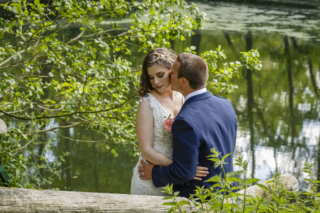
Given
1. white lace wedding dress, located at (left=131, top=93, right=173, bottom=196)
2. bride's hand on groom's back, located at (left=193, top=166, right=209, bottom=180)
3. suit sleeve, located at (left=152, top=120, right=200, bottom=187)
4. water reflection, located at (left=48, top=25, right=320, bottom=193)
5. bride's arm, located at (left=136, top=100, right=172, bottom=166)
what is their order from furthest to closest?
water reflection, located at (left=48, top=25, right=320, bottom=193) → white lace wedding dress, located at (left=131, top=93, right=173, bottom=196) → bride's arm, located at (left=136, top=100, right=172, bottom=166) → bride's hand on groom's back, located at (left=193, top=166, right=209, bottom=180) → suit sleeve, located at (left=152, top=120, right=200, bottom=187)

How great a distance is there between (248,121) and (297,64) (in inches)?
276

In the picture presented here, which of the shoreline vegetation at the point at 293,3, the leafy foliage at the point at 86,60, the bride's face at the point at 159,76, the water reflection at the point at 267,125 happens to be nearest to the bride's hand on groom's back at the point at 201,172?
the bride's face at the point at 159,76

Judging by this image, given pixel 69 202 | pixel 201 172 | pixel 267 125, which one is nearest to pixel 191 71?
pixel 201 172

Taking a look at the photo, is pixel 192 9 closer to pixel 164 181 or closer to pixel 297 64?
pixel 164 181

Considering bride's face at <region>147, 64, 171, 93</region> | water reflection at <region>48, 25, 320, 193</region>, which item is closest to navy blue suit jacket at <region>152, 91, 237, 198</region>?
bride's face at <region>147, 64, 171, 93</region>

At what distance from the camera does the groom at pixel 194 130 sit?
201 centimetres

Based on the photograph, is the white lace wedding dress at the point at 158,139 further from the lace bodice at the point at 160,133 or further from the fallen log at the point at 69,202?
the fallen log at the point at 69,202

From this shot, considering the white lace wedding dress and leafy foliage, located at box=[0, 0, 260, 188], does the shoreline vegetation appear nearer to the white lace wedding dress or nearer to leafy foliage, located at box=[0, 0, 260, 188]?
leafy foliage, located at box=[0, 0, 260, 188]

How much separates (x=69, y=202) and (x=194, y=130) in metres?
0.81

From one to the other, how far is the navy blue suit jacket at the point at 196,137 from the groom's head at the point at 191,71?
0.09m

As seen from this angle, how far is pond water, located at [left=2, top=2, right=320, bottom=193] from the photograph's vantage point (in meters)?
7.66

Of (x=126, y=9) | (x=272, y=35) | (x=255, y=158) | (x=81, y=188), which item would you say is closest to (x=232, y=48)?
(x=272, y=35)

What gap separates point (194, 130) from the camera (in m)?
1.99

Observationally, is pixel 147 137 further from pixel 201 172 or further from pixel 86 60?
pixel 86 60
